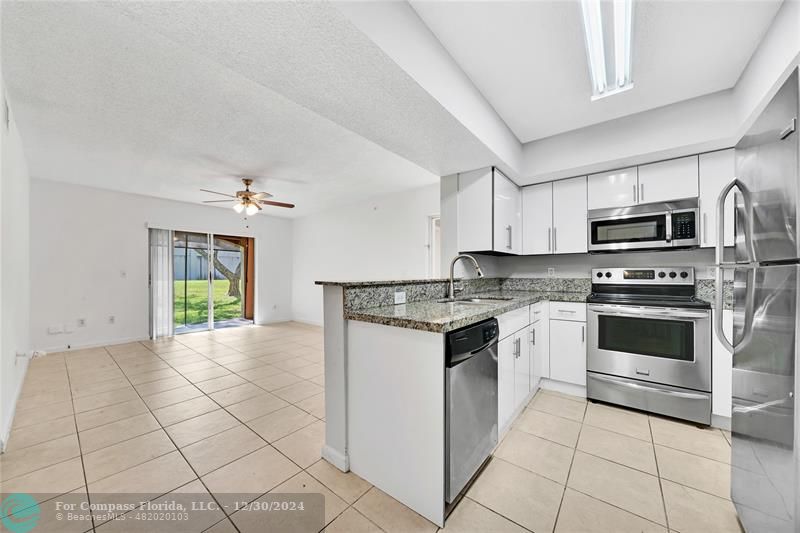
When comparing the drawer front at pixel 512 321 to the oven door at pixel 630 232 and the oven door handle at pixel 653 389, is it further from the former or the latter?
the oven door at pixel 630 232

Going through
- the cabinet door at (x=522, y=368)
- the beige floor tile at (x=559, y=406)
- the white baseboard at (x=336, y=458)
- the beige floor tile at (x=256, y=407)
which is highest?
the cabinet door at (x=522, y=368)

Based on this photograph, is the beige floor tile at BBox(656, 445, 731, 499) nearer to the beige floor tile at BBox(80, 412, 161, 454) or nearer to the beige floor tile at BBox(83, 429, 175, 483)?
the beige floor tile at BBox(83, 429, 175, 483)

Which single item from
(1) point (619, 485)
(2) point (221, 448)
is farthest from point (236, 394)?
(1) point (619, 485)

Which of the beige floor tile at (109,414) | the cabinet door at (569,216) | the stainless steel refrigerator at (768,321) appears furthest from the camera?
the cabinet door at (569,216)

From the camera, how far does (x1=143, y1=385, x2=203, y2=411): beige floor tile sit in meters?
2.73

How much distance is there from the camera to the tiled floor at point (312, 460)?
147 centimetres

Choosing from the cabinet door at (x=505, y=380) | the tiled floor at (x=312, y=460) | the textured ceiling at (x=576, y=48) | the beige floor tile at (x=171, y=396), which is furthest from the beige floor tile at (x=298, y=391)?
the textured ceiling at (x=576, y=48)

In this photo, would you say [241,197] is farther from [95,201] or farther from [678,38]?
[678,38]

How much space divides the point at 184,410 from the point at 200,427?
17.1 inches

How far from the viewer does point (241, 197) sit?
14.3 feet

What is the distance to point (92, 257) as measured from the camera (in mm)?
4906

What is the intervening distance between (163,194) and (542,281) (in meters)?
6.21

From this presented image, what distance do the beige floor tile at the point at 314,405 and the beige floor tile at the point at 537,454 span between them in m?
1.42

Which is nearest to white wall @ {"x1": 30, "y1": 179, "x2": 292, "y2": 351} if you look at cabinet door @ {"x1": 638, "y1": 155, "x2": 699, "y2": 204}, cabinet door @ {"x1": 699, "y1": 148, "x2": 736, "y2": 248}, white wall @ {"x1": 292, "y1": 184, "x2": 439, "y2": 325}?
white wall @ {"x1": 292, "y1": 184, "x2": 439, "y2": 325}
